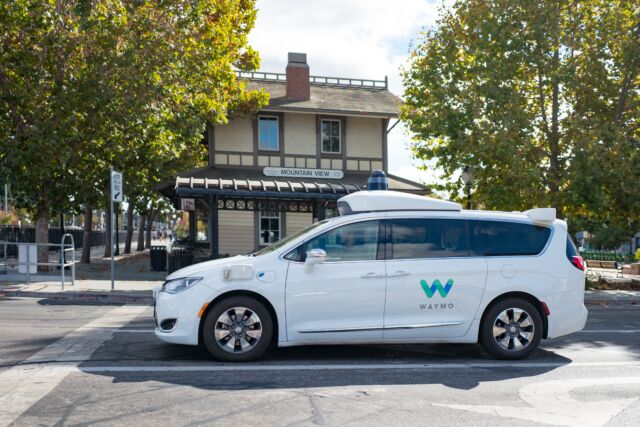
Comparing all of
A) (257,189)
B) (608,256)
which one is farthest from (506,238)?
(608,256)

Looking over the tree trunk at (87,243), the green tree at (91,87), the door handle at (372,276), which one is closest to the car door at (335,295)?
the door handle at (372,276)

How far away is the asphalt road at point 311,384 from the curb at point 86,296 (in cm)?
519

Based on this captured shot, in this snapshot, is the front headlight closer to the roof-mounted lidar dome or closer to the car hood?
the car hood

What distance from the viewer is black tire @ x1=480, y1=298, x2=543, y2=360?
277 inches

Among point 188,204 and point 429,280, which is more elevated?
point 188,204

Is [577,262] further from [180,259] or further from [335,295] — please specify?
[180,259]

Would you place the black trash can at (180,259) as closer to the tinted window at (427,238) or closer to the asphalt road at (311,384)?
the asphalt road at (311,384)

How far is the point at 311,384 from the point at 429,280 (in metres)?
1.97

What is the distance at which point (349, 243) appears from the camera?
6961 millimetres

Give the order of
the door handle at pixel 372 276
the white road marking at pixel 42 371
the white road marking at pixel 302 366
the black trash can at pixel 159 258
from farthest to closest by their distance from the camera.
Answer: the black trash can at pixel 159 258 < the door handle at pixel 372 276 < the white road marking at pixel 302 366 < the white road marking at pixel 42 371

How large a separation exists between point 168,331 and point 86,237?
2460 centimetres

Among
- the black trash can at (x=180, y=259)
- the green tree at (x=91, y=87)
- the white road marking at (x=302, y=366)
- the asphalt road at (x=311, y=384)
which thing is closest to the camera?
the asphalt road at (x=311, y=384)

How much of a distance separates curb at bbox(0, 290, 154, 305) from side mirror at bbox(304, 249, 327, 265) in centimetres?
799

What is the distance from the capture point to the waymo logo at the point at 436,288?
6.91 meters
